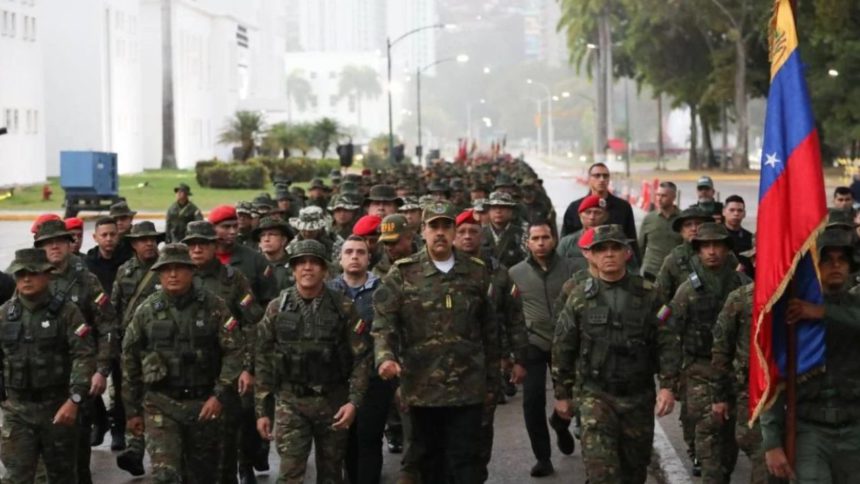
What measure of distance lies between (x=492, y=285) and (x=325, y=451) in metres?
1.40

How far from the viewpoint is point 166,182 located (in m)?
66.1

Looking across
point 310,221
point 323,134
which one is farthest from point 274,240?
point 323,134

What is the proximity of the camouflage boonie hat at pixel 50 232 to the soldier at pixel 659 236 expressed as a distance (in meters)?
5.82

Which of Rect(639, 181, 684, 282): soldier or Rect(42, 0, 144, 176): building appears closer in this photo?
Rect(639, 181, 684, 282): soldier

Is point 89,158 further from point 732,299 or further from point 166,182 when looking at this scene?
point 732,299

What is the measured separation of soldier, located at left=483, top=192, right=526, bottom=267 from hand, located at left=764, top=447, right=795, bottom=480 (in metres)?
6.58

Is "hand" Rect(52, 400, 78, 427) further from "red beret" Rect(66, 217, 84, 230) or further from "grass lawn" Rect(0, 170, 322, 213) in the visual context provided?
"grass lawn" Rect(0, 170, 322, 213)

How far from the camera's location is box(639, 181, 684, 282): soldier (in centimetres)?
1473

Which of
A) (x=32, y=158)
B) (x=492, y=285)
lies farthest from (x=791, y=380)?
(x=32, y=158)

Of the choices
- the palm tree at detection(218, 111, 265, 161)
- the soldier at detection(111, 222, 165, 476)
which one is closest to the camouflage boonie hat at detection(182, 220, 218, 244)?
the soldier at detection(111, 222, 165, 476)

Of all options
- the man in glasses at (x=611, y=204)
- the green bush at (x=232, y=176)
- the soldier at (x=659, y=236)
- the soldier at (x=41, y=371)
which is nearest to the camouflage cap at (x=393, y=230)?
the soldier at (x=41, y=371)

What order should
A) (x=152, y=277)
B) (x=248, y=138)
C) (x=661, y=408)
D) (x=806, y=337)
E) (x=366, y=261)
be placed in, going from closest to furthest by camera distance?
(x=806, y=337) < (x=661, y=408) < (x=366, y=261) < (x=152, y=277) < (x=248, y=138)

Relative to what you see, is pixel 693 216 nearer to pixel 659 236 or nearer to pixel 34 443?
pixel 659 236

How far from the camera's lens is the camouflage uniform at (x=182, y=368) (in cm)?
897
